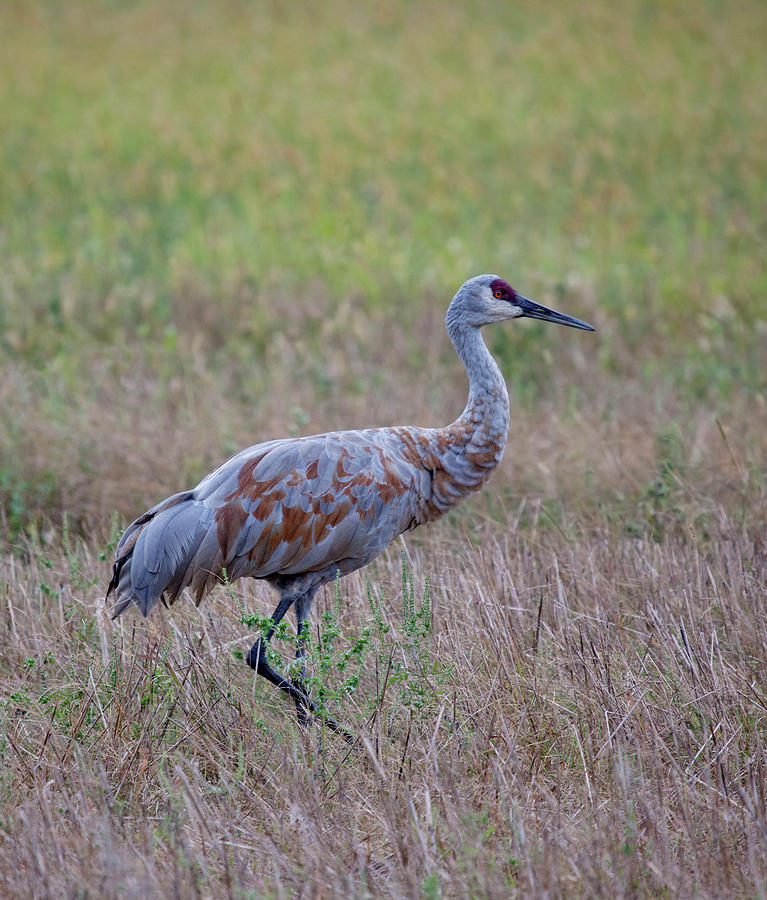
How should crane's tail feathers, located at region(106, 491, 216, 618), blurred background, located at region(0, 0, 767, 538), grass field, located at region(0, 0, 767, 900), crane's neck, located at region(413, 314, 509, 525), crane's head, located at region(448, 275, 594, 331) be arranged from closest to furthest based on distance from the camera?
grass field, located at region(0, 0, 767, 900)
crane's tail feathers, located at region(106, 491, 216, 618)
crane's neck, located at region(413, 314, 509, 525)
crane's head, located at region(448, 275, 594, 331)
blurred background, located at region(0, 0, 767, 538)

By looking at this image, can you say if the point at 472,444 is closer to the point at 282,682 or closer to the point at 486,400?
the point at 486,400

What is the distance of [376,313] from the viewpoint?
9.77 m

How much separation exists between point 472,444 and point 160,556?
51.9 inches

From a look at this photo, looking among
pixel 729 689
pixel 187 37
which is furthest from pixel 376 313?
pixel 187 37

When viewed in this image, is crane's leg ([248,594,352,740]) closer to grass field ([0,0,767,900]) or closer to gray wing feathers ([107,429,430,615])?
grass field ([0,0,767,900])

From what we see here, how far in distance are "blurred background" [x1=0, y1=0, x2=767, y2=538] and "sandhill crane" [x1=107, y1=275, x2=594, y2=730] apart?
160 centimetres

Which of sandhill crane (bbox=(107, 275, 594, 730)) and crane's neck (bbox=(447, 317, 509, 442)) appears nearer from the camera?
sandhill crane (bbox=(107, 275, 594, 730))

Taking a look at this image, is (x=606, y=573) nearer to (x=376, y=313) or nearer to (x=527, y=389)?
(x=527, y=389)

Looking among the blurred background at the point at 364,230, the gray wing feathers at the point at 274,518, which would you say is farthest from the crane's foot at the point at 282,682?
the blurred background at the point at 364,230

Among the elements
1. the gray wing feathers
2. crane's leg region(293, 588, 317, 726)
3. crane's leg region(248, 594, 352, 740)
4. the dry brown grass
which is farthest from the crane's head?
crane's leg region(248, 594, 352, 740)

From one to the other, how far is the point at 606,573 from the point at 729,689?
1.14 m

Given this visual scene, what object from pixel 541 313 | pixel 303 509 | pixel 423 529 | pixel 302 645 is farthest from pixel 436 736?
pixel 423 529

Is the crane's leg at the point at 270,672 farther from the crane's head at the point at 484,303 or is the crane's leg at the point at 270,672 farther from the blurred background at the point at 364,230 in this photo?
the blurred background at the point at 364,230

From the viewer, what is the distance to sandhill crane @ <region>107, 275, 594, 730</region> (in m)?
4.39
